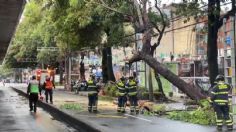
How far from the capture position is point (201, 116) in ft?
57.5

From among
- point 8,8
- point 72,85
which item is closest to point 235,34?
point 8,8

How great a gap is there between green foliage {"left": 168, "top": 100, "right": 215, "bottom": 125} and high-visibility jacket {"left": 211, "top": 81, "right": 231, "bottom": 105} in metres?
1.99

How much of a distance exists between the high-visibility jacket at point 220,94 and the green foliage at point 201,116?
199 centimetres

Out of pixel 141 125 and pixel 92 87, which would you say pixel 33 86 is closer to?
pixel 92 87

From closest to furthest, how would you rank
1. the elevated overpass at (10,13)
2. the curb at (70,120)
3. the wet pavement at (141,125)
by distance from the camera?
the wet pavement at (141,125), the curb at (70,120), the elevated overpass at (10,13)

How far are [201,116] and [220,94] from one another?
2712mm

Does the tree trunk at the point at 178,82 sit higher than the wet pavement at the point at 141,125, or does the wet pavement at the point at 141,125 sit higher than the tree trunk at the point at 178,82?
the tree trunk at the point at 178,82

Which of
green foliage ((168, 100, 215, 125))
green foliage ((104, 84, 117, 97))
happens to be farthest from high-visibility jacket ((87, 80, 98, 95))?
green foliage ((104, 84, 117, 97))

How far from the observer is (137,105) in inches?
872

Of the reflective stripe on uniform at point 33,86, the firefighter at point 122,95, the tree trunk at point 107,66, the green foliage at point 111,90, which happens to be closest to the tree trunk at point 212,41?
the firefighter at point 122,95

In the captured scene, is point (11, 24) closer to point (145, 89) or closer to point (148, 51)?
point (145, 89)

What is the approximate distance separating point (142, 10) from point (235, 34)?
801cm

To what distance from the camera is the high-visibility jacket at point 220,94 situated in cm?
1491

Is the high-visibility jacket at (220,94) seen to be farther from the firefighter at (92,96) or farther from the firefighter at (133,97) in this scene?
the firefighter at (92,96)
